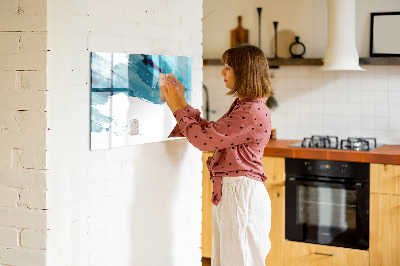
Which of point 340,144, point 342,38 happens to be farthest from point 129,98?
point 342,38

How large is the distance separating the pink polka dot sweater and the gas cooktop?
5.50ft

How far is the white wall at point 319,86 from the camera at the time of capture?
4777 mm

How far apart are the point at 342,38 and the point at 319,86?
20.3 inches

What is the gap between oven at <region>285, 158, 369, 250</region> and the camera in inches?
167

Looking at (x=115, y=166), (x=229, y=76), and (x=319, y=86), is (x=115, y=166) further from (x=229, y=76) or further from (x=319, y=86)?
(x=319, y=86)

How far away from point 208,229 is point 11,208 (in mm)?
2645

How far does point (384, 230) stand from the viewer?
13.6 ft

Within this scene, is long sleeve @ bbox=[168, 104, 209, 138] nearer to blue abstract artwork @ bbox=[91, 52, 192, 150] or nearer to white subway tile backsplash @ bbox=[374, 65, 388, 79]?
blue abstract artwork @ bbox=[91, 52, 192, 150]

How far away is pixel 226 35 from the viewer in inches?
210

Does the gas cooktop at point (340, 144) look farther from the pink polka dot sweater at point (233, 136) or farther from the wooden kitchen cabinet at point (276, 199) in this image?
the pink polka dot sweater at point (233, 136)

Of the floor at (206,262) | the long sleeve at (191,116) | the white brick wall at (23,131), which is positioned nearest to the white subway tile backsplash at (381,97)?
the floor at (206,262)

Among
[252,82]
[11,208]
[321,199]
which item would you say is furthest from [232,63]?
[321,199]

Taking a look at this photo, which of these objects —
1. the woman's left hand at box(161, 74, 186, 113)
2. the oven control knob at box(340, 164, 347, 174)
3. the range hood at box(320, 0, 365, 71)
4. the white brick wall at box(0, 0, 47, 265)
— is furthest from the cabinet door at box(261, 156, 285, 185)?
the white brick wall at box(0, 0, 47, 265)

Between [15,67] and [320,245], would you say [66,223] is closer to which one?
[15,67]
